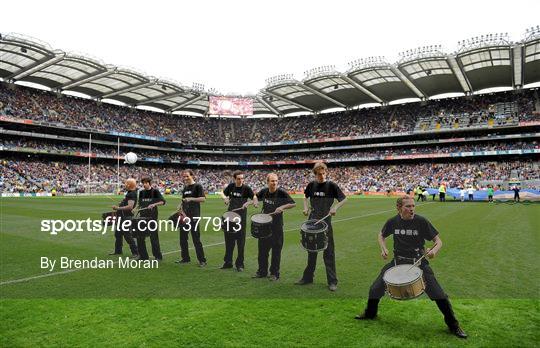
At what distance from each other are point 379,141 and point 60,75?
5450 centimetres

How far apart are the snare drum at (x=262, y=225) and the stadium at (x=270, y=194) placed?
0.16 feet

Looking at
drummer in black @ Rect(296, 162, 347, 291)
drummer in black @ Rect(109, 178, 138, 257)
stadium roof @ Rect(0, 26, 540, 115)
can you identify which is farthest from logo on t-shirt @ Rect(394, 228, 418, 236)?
stadium roof @ Rect(0, 26, 540, 115)

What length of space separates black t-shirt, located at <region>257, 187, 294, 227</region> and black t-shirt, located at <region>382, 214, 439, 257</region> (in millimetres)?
2481

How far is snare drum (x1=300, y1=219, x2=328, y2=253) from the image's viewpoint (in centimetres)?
625

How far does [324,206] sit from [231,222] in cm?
234

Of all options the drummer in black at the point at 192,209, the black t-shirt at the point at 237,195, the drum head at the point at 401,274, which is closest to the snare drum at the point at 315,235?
the drum head at the point at 401,274

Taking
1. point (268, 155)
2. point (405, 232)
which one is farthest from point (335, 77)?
point (405, 232)

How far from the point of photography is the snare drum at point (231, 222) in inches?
302

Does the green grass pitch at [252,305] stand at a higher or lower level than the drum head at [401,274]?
lower

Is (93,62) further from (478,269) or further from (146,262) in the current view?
(478,269)

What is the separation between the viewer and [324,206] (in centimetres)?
641

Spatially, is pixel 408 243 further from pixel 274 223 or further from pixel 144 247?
pixel 144 247

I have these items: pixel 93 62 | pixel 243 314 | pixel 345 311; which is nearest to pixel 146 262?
pixel 243 314

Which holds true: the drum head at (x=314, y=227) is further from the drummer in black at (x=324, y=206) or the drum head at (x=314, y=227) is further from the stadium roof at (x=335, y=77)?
the stadium roof at (x=335, y=77)
